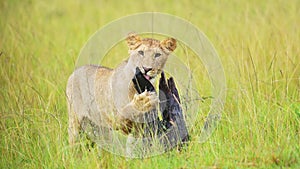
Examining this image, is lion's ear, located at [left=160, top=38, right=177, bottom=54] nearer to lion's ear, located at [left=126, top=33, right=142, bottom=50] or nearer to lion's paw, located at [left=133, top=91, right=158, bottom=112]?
lion's ear, located at [left=126, top=33, right=142, bottom=50]

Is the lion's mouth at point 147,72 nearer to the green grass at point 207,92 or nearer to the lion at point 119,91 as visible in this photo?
the lion at point 119,91

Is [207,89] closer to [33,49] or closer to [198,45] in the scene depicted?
[198,45]

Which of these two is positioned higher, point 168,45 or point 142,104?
point 168,45

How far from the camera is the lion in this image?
440cm

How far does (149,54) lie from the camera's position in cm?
445

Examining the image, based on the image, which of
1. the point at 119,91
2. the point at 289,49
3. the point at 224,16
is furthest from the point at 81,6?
the point at 119,91

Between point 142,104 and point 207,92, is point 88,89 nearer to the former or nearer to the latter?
point 142,104

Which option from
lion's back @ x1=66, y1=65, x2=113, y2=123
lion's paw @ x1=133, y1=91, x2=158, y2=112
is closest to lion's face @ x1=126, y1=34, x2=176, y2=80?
lion's paw @ x1=133, y1=91, x2=158, y2=112

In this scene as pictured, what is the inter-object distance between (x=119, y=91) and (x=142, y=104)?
335 millimetres

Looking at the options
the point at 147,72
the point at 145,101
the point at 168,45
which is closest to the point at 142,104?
the point at 145,101

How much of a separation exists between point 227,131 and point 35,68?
3138 mm

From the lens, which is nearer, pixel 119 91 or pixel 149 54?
pixel 149 54

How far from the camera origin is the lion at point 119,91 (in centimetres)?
440

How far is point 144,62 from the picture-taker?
14.5 ft
